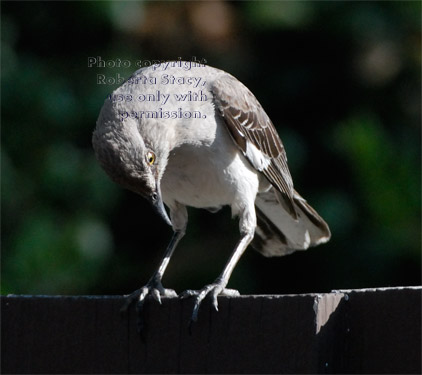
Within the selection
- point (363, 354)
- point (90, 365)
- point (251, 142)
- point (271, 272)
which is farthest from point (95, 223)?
point (363, 354)

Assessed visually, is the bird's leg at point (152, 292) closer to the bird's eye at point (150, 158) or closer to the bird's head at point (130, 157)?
the bird's head at point (130, 157)

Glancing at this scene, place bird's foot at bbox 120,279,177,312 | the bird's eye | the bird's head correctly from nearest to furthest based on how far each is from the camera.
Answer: bird's foot at bbox 120,279,177,312, the bird's head, the bird's eye

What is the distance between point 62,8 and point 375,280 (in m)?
3.49

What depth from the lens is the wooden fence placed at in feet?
9.61

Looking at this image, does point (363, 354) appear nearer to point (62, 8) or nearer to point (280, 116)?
point (280, 116)

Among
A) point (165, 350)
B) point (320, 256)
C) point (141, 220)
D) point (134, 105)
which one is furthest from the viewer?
point (141, 220)

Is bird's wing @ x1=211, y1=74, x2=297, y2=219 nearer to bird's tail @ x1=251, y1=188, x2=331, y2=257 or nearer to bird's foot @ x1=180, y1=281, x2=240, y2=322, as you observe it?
bird's tail @ x1=251, y1=188, x2=331, y2=257

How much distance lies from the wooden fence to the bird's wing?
6.19 feet

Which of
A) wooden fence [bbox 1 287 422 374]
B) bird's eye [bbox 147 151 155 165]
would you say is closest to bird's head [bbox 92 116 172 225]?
bird's eye [bbox 147 151 155 165]

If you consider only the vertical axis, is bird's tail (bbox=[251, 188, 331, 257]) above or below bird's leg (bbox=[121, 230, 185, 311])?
below

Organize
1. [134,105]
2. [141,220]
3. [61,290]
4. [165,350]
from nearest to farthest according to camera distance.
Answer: [165,350], [134,105], [61,290], [141,220]

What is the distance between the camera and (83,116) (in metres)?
7.17

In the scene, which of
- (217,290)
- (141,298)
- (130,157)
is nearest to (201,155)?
(130,157)

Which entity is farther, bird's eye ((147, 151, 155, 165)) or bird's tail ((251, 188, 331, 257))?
bird's tail ((251, 188, 331, 257))
